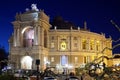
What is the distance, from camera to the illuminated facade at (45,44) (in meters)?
68.9

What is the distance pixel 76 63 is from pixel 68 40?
6.19m

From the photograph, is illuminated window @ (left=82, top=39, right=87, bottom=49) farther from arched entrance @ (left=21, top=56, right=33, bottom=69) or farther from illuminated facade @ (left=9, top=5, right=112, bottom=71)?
arched entrance @ (left=21, top=56, right=33, bottom=69)

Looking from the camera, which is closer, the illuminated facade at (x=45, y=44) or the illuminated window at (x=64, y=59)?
the illuminated facade at (x=45, y=44)

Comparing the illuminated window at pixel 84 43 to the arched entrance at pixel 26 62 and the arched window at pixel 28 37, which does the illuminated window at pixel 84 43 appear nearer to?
the arched window at pixel 28 37

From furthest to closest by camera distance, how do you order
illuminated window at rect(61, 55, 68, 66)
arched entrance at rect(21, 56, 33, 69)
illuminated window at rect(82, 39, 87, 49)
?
illuminated window at rect(82, 39, 87, 49) < illuminated window at rect(61, 55, 68, 66) < arched entrance at rect(21, 56, 33, 69)

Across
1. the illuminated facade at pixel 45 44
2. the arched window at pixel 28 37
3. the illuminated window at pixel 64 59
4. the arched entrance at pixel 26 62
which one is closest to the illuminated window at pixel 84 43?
the illuminated facade at pixel 45 44

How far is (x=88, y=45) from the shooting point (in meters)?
77.3

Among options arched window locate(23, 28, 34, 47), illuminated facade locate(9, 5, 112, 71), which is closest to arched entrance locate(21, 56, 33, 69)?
illuminated facade locate(9, 5, 112, 71)

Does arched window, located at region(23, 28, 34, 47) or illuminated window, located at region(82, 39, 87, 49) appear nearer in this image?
arched window, located at region(23, 28, 34, 47)

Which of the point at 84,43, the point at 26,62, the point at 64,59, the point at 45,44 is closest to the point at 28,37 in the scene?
the point at 45,44

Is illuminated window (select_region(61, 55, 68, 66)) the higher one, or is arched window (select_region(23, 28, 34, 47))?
arched window (select_region(23, 28, 34, 47))

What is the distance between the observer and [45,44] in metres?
74.3

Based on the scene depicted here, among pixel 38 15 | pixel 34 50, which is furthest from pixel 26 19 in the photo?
pixel 34 50

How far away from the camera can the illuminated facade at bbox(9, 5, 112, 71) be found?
68875mm
